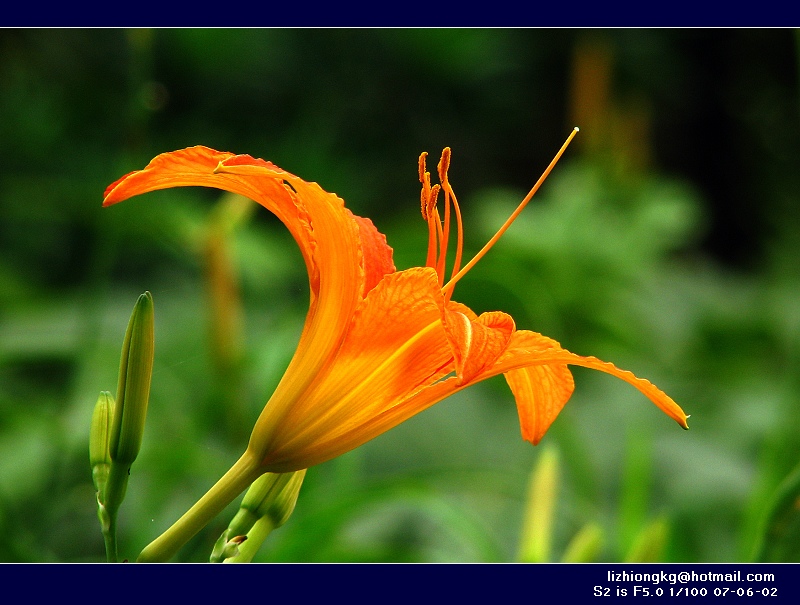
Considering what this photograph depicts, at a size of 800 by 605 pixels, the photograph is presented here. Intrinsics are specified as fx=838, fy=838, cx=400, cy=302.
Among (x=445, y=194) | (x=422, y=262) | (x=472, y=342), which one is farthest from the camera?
Answer: (x=422, y=262)

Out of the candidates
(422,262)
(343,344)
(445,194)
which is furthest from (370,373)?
(422,262)

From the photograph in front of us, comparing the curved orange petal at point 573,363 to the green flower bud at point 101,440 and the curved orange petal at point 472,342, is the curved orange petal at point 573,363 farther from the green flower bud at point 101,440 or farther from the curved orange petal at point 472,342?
the green flower bud at point 101,440

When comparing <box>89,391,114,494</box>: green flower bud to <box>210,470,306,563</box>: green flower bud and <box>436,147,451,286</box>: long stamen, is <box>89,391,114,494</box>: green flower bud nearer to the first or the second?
<box>210,470,306,563</box>: green flower bud

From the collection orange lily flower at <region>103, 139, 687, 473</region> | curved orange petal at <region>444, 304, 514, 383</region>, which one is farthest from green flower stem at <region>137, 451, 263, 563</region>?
curved orange petal at <region>444, 304, 514, 383</region>

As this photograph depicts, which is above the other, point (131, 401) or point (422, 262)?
point (422, 262)

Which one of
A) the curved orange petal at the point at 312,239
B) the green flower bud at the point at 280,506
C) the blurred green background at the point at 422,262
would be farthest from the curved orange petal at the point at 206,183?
the blurred green background at the point at 422,262

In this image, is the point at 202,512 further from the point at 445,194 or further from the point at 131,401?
the point at 445,194

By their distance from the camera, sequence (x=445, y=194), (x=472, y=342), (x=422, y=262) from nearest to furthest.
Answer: (x=472, y=342) < (x=445, y=194) < (x=422, y=262)
